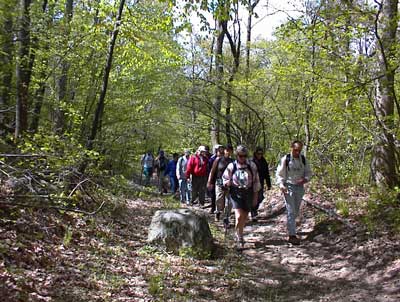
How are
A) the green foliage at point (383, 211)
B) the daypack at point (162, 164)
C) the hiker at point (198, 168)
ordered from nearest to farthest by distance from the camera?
the green foliage at point (383, 211)
the hiker at point (198, 168)
the daypack at point (162, 164)

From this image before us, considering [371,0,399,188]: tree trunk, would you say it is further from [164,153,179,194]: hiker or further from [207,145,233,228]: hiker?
[164,153,179,194]: hiker

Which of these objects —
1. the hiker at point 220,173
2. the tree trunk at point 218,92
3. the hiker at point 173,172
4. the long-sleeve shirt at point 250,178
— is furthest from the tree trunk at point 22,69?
the hiker at point 173,172

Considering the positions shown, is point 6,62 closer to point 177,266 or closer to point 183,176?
point 183,176

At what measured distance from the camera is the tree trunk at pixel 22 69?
28.0ft

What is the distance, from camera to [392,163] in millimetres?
8250

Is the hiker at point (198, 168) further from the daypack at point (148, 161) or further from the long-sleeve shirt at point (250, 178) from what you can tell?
the daypack at point (148, 161)

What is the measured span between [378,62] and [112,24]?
6.33 metres

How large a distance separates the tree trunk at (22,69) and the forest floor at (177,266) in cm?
253

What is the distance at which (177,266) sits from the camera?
652 centimetres

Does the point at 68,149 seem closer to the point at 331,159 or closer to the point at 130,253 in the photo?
the point at 130,253

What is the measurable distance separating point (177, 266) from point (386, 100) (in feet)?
17.6

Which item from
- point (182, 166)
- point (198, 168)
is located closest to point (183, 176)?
point (182, 166)

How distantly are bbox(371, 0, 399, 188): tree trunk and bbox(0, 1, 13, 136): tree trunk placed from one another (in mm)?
7203

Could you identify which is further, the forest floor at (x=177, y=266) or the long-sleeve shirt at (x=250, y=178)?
the long-sleeve shirt at (x=250, y=178)
